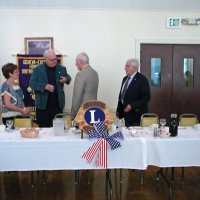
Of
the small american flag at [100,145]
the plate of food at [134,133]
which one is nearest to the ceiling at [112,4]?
the plate of food at [134,133]

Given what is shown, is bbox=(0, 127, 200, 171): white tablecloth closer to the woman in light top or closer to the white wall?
the woman in light top

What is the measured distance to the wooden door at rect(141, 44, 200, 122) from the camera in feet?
18.4

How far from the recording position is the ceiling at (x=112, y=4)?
5.16 metres

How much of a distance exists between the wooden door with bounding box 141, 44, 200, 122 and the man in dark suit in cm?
151

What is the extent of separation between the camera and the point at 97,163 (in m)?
2.86

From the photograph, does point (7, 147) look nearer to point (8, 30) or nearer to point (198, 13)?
point (8, 30)

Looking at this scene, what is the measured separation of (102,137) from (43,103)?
1644 millimetres

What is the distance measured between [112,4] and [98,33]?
53 centimetres

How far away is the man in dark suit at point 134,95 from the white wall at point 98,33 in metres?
1.20

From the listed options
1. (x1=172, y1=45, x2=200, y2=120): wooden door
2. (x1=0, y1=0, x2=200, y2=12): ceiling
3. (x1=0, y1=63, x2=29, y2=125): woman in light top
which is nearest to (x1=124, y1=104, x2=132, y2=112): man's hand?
(x1=0, y1=63, x2=29, y2=125): woman in light top

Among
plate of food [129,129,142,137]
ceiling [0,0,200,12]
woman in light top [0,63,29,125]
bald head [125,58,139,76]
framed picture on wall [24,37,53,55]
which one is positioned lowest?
plate of food [129,129,142,137]

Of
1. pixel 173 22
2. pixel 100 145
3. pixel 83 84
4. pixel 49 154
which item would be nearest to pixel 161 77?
pixel 173 22

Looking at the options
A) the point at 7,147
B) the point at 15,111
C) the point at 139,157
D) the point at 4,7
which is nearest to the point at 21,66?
the point at 4,7

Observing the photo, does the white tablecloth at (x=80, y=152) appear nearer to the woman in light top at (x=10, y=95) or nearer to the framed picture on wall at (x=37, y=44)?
the woman in light top at (x=10, y=95)
